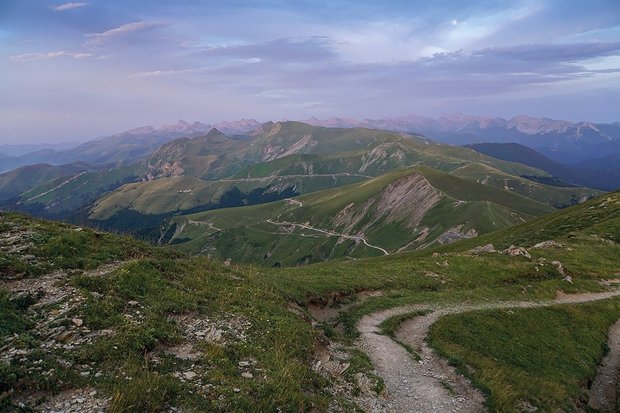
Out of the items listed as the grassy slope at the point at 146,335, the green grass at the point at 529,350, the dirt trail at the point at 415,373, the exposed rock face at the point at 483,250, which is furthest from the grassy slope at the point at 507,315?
the grassy slope at the point at 146,335

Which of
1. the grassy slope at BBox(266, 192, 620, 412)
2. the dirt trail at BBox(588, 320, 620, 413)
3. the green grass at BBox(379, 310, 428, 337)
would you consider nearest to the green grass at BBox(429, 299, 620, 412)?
the grassy slope at BBox(266, 192, 620, 412)

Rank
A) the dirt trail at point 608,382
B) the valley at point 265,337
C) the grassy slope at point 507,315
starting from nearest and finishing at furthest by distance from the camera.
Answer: the valley at point 265,337 < the grassy slope at point 507,315 < the dirt trail at point 608,382

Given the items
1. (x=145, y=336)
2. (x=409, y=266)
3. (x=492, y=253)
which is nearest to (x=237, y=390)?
(x=145, y=336)

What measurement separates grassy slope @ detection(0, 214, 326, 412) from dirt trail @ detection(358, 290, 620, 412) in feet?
15.4

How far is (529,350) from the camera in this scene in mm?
27875

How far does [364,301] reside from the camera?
3362cm

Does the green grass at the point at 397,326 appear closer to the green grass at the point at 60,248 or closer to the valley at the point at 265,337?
the valley at the point at 265,337

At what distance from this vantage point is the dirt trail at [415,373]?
18.7m

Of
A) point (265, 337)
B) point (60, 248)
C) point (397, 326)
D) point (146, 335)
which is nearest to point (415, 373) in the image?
point (397, 326)

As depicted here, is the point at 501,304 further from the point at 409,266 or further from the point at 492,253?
the point at 492,253

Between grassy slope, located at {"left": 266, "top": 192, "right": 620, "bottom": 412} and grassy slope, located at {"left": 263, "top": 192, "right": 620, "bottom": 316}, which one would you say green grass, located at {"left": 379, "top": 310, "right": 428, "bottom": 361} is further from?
grassy slope, located at {"left": 263, "top": 192, "right": 620, "bottom": 316}

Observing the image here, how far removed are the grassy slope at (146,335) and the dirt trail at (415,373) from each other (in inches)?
185

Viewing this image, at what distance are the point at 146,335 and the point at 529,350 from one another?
1041 inches

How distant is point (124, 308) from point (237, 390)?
7358 mm
